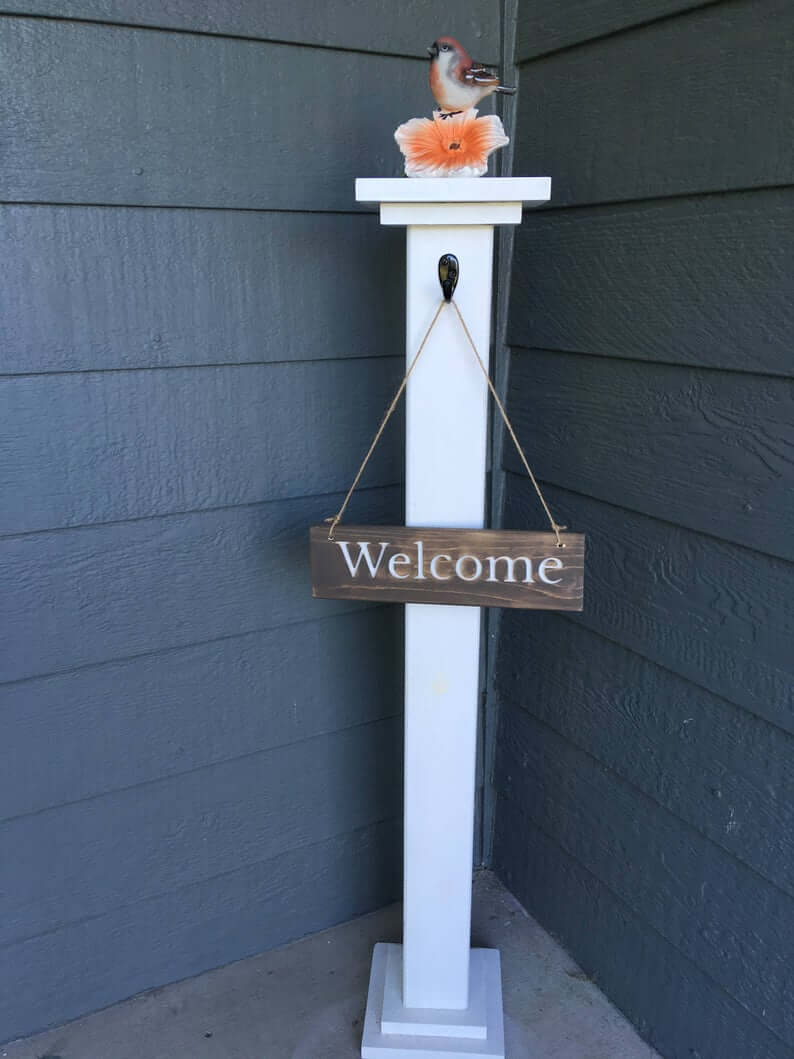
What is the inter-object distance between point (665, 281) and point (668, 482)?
288 mm

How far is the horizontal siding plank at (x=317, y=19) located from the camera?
1236mm

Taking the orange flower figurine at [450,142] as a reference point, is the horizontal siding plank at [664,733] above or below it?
below

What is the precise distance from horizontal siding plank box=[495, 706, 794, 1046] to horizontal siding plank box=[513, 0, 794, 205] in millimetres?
951

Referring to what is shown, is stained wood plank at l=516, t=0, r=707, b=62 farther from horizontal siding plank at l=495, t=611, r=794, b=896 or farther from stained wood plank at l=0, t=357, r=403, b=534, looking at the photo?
horizontal siding plank at l=495, t=611, r=794, b=896

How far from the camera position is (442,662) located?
1356 mm

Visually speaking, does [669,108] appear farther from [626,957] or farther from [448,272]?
[626,957]

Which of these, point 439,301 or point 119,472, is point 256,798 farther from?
point 439,301

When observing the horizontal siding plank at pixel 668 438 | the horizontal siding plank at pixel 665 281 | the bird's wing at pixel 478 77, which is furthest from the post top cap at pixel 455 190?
the horizontal siding plank at pixel 668 438

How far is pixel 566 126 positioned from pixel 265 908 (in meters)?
1.50

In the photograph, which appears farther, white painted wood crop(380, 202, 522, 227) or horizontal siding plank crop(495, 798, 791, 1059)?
horizontal siding plank crop(495, 798, 791, 1059)

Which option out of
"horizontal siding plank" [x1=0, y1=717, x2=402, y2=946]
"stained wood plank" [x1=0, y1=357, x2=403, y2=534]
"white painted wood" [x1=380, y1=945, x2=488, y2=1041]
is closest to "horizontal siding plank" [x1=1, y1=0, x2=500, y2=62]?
"stained wood plank" [x1=0, y1=357, x2=403, y2=534]

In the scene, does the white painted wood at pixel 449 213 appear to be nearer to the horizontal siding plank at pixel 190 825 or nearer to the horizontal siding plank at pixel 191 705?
the horizontal siding plank at pixel 191 705

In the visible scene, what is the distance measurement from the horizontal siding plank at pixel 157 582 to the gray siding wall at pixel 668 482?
426mm

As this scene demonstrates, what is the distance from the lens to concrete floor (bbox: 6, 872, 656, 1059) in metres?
1.53
